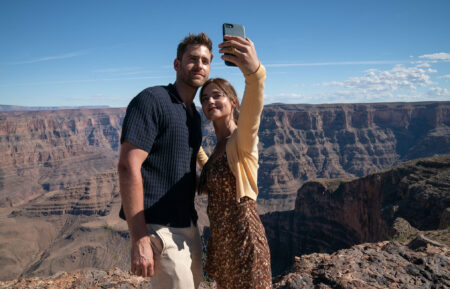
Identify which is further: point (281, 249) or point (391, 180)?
point (281, 249)

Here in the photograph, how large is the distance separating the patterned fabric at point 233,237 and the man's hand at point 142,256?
55 cm

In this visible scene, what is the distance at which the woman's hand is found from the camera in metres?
1.87

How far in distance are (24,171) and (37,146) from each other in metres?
15.0

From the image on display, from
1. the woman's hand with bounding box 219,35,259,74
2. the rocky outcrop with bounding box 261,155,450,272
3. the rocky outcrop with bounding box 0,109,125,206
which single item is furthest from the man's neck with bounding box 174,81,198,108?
the rocky outcrop with bounding box 0,109,125,206

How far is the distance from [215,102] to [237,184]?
720mm

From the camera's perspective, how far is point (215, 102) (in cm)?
235

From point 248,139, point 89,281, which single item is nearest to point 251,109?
point 248,139

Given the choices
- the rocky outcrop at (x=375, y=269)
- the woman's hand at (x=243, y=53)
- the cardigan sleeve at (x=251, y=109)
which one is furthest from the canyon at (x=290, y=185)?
the woman's hand at (x=243, y=53)

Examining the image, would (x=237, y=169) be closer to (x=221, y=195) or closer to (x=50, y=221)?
(x=221, y=195)

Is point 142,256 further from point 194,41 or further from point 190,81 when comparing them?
point 194,41

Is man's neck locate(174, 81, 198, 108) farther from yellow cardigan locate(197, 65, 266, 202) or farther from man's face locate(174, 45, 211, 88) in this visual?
yellow cardigan locate(197, 65, 266, 202)

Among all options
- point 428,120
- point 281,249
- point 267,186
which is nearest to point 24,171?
point 267,186

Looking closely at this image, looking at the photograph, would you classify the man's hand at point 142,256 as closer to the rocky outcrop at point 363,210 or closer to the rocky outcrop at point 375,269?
the rocky outcrop at point 375,269

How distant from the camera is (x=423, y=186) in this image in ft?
63.5
